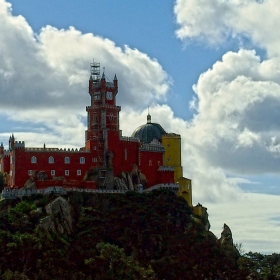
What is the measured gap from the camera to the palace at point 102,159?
5817 inches

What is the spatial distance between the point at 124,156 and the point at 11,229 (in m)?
28.5

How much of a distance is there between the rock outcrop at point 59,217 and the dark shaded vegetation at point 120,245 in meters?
1.11

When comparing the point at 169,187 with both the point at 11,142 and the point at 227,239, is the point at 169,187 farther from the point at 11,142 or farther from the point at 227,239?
the point at 11,142

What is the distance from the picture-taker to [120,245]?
13712 centimetres

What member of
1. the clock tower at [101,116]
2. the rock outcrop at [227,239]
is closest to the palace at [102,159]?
the clock tower at [101,116]

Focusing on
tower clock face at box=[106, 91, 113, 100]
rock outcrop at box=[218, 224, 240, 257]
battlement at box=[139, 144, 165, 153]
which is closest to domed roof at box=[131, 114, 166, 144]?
battlement at box=[139, 144, 165, 153]

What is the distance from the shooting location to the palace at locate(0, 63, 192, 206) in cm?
14775

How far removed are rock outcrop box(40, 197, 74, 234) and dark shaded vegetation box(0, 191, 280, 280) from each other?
111 cm

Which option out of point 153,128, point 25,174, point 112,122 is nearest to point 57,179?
point 25,174

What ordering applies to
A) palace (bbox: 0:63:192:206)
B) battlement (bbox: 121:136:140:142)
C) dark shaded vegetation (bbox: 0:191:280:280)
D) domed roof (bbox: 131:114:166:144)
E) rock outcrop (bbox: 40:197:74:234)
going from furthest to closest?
domed roof (bbox: 131:114:166:144) → battlement (bbox: 121:136:140:142) → palace (bbox: 0:63:192:206) → rock outcrop (bbox: 40:197:74:234) → dark shaded vegetation (bbox: 0:191:280:280)

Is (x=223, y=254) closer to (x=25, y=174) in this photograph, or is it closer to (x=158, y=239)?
(x=158, y=239)

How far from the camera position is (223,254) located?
463ft

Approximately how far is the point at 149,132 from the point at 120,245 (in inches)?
1328

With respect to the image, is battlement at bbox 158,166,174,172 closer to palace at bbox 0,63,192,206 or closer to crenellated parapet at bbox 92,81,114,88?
palace at bbox 0,63,192,206
